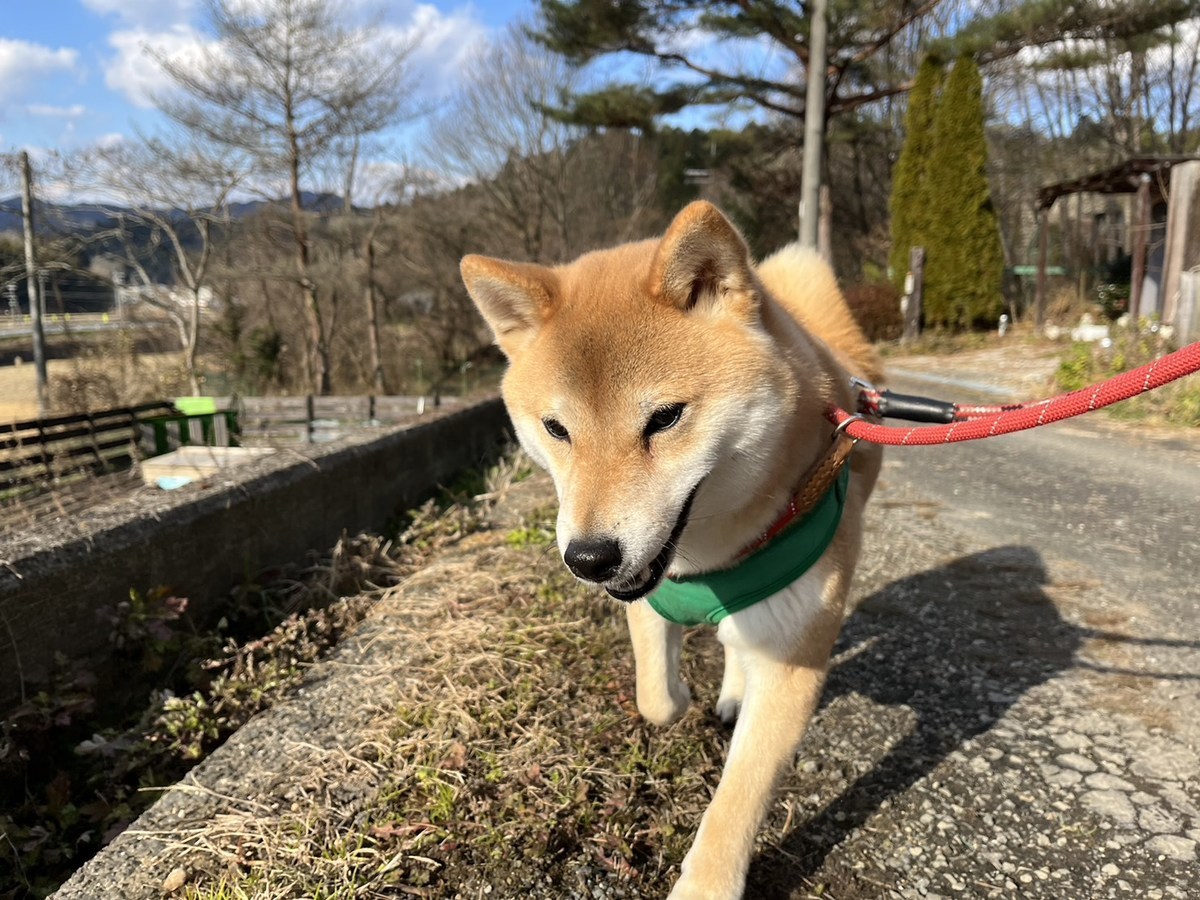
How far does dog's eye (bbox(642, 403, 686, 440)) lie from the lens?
158cm

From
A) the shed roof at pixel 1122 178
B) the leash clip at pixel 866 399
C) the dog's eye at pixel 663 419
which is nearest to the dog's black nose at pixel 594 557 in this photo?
the dog's eye at pixel 663 419

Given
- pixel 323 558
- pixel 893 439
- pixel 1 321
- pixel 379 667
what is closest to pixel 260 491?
pixel 323 558

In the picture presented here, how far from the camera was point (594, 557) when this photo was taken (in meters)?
1.41

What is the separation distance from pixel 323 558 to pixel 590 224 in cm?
1981

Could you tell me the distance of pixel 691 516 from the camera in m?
1.62

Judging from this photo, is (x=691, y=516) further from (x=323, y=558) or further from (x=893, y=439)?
(x=323, y=558)

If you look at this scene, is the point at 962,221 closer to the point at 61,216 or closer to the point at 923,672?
the point at 923,672

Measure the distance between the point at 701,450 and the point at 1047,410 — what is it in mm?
734

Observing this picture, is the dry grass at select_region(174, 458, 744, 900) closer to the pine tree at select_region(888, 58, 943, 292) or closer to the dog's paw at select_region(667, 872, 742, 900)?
the dog's paw at select_region(667, 872, 742, 900)

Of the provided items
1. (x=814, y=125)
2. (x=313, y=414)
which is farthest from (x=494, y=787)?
(x=814, y=125)

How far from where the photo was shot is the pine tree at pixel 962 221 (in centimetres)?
1493

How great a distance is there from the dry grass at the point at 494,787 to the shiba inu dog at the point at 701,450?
0.28m

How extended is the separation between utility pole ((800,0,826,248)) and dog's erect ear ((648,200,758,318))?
8990mm

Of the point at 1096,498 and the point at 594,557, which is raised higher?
the point at 594,557
